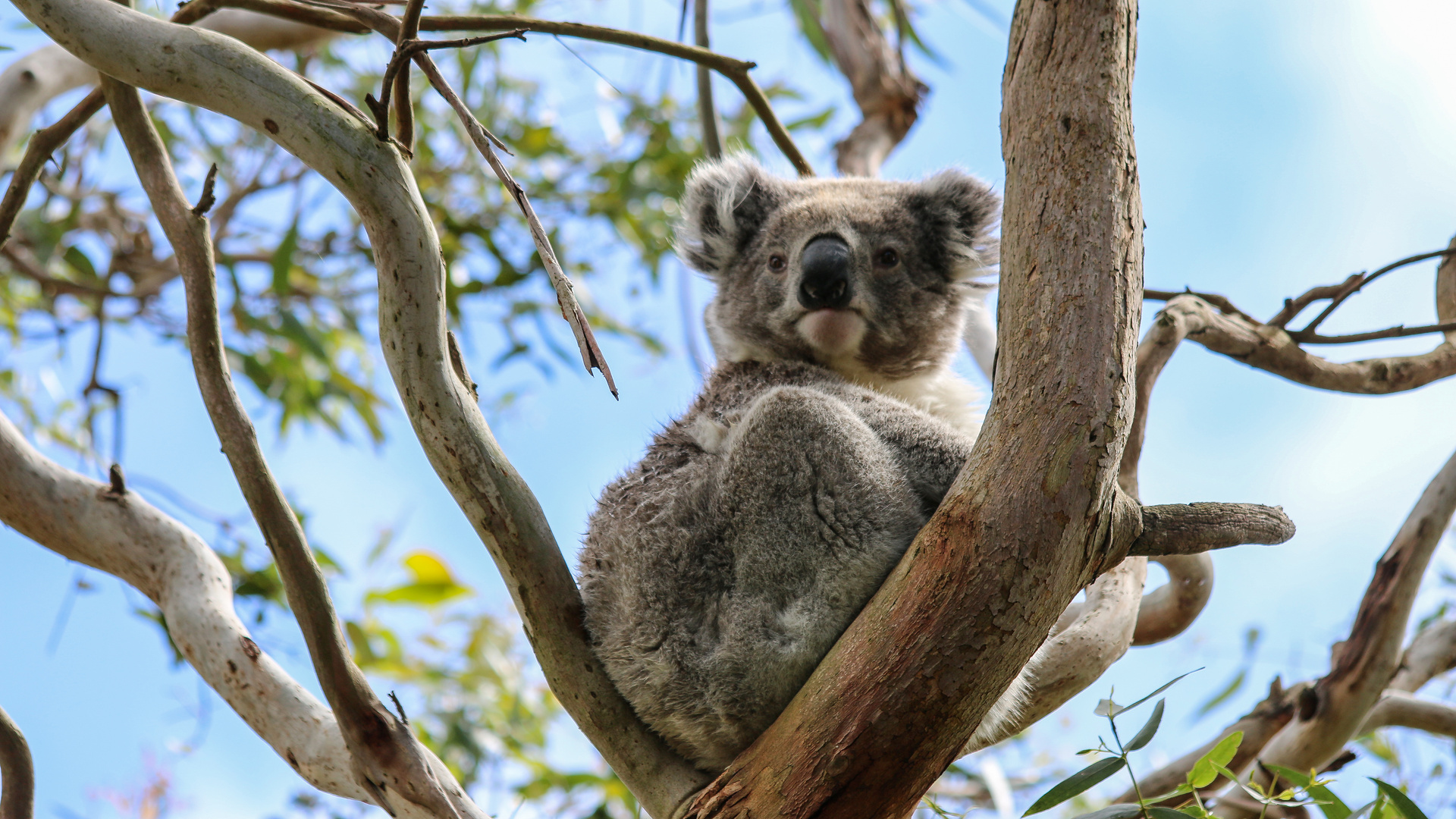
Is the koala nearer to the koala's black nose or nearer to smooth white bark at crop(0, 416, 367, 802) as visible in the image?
the koala's black nose

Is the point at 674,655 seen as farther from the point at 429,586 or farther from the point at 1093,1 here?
the point at 429,586

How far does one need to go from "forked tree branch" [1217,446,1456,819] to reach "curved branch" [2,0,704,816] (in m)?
1.83

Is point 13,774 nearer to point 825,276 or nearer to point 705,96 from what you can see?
point 825,276

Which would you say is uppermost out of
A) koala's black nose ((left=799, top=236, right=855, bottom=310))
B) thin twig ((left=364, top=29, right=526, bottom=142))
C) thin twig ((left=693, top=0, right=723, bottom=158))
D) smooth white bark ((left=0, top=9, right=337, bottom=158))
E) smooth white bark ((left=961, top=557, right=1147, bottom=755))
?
thin twig ((left=693, top=0, right=723, bottom=158))

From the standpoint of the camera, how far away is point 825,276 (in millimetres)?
2213

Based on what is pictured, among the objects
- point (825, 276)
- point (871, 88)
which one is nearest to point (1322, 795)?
point (825, 276)

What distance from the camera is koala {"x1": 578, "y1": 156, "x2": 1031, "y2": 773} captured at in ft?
5.65

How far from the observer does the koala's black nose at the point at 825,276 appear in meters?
2.21

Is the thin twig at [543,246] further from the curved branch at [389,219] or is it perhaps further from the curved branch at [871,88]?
the curved branch at [871,88]

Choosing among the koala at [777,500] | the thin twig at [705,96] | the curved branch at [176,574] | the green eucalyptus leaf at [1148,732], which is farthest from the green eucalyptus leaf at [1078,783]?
the thin twig at [705,96]

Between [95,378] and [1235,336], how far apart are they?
102 inches

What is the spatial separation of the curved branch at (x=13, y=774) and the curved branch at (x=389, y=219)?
1.12m

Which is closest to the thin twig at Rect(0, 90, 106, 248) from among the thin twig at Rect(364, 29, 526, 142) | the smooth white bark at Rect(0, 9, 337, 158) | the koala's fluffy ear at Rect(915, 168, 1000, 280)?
the smooth white bark at Rect(0, 9, 337, 158)

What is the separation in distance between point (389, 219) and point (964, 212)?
1509 mm
